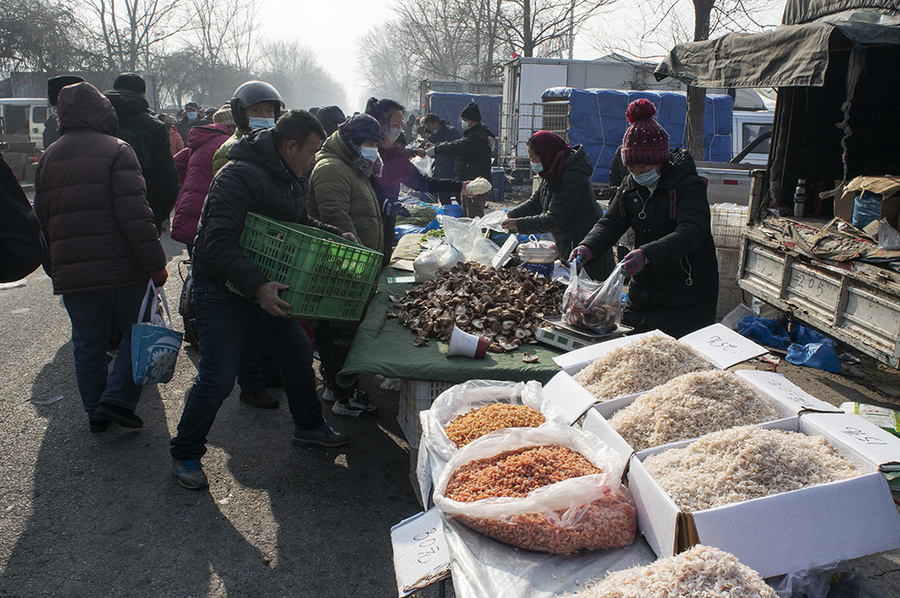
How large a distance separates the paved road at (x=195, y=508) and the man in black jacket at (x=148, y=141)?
201 centimetres

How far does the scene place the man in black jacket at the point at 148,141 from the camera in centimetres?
572

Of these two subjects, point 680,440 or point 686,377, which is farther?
point 686,377

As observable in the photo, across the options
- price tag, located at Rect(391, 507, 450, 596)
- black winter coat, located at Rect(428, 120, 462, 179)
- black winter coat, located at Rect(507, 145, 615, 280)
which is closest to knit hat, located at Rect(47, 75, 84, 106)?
black winter coat, located at Rect(507, 145, 615, 280)

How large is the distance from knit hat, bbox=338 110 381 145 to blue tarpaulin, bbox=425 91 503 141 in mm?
20320

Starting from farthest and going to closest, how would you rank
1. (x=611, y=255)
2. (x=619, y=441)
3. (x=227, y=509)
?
(x=611, y=255) → (x=227, y=509) → (x=619, y=441)

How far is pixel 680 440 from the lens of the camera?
1999 millimetres

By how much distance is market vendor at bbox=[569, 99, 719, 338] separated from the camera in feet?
11.4

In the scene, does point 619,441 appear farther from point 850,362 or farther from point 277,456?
point 850,362

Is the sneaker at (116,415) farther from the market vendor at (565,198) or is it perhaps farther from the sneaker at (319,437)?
the market vendor at (565,198)

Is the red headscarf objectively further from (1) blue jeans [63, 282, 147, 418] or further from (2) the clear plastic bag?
(1) blue jeans [63, 282, 147, 418]

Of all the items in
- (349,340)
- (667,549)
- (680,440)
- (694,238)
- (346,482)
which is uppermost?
(694,238)

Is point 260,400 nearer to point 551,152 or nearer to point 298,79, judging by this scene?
point 551,152

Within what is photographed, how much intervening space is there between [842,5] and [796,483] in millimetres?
6195

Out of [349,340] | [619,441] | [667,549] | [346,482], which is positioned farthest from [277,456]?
[667,549]
